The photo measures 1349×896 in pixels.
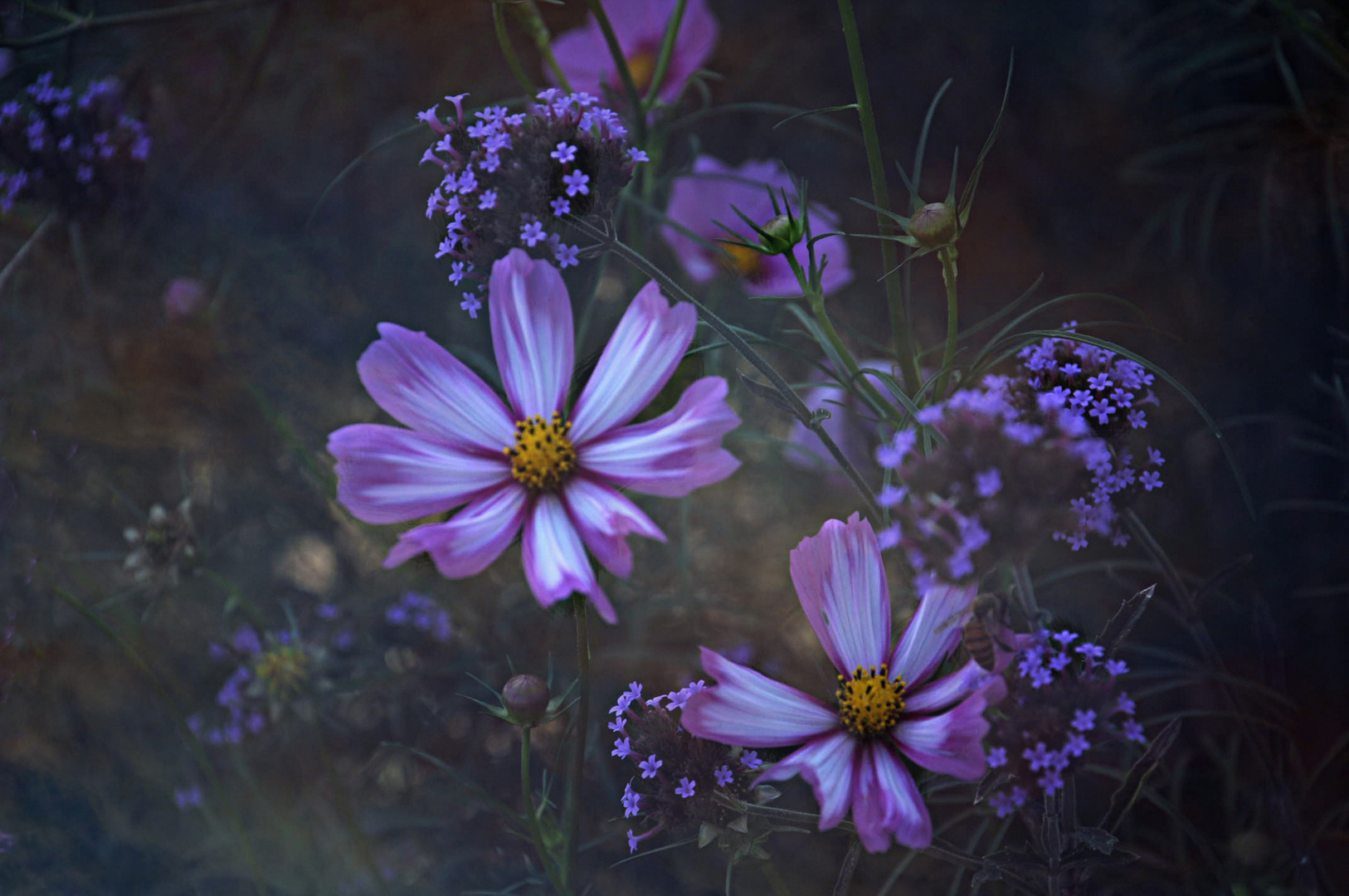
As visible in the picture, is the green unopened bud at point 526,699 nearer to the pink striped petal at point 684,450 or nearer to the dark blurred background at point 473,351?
the pink striped petal at point 684,450

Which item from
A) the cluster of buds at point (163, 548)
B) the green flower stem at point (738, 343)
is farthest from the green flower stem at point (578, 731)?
the cluster of buds at point (163, 548)

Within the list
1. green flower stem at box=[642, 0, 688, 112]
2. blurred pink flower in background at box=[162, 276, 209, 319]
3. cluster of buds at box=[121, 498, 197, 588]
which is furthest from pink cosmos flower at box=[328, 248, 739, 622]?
blurred pink flower in background at box=[162, 276, 209, 319]

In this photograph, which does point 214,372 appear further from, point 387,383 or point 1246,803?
point 1246,803

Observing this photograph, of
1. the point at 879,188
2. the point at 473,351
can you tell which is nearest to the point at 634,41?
the point at 473,351

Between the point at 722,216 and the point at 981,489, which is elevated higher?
the point at 722,216

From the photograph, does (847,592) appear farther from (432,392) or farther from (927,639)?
(432,392)
